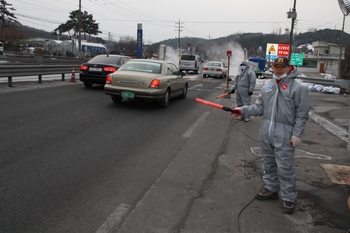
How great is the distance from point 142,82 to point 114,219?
20.5ft

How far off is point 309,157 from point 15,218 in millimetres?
4870

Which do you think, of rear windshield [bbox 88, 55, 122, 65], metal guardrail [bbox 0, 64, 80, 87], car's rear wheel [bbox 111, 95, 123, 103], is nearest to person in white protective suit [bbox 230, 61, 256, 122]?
car's rear wheel [bbox 111, 95, 123, 103]

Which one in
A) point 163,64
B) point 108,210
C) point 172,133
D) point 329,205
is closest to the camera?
point 108,210

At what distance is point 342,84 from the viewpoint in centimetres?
2228

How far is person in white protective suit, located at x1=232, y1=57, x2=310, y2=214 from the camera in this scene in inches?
142

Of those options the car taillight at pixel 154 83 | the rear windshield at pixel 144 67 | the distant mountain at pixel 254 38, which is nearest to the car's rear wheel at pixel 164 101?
the car taillight at pixel 154 83

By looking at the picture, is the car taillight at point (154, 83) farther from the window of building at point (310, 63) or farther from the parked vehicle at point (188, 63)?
the window of building at point (310, 63)

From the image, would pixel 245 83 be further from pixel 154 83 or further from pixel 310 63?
pixel 310 63

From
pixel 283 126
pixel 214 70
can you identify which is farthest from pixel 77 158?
pixel 214 70

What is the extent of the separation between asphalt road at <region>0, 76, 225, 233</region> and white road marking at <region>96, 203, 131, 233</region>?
23mm

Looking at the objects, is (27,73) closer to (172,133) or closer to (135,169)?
(172,133)

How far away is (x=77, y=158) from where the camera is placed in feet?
16.4

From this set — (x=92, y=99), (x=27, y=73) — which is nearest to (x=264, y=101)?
(x=92, y=99)

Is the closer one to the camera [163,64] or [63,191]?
[63,191]
